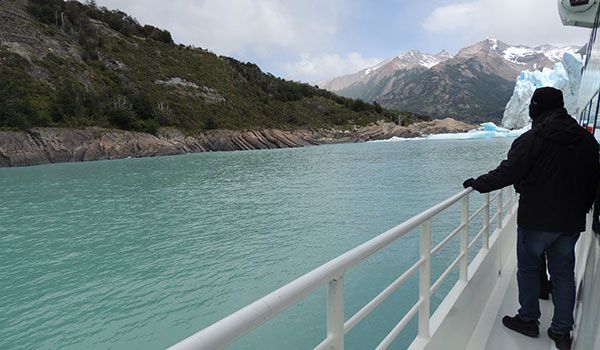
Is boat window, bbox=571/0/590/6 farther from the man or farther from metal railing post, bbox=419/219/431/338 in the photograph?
metal railing post, bbox=419/219/431/338

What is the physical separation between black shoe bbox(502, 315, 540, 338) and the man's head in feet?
3.86

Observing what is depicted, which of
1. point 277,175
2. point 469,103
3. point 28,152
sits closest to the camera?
point 277,175

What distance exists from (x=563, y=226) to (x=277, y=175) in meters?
17.2

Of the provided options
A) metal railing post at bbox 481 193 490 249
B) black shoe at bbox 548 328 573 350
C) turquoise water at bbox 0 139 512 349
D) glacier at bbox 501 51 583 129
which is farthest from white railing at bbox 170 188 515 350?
glacier at bbox 501 51 583 129

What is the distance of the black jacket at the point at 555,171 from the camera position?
72.6 inches

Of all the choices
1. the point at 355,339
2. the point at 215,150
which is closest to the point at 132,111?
the point at 215,150

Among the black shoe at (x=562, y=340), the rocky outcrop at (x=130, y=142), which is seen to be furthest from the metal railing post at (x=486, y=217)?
the rocky outcrop at (x=130, y=142)

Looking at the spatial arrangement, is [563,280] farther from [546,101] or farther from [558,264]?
[546,101]

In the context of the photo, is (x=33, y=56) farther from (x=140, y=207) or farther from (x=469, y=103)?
(x=469, y=103)

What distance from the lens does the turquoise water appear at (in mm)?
4320

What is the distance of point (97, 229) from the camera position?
30.0 feet

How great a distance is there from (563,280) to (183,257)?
19.3ft

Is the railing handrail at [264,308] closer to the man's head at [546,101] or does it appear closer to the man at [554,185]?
the man at [554,185]

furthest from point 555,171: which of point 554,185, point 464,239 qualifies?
point 464,239
